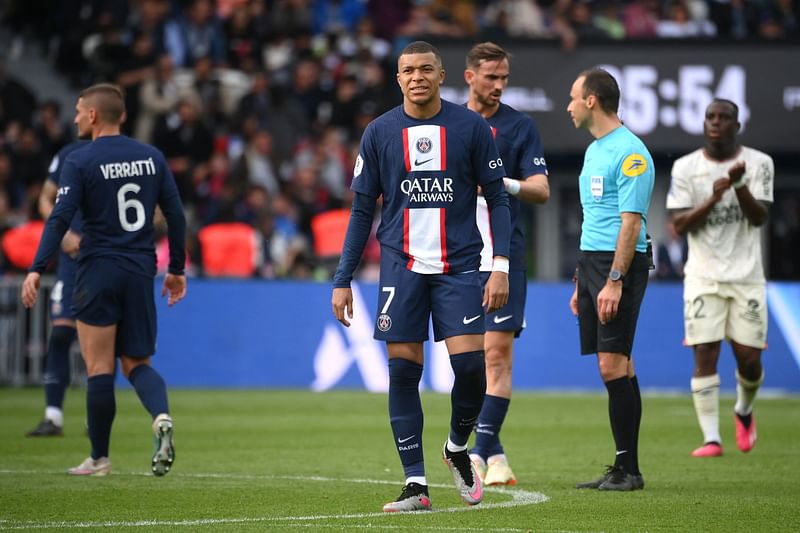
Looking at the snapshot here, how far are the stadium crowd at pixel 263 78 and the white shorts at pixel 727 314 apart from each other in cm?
905

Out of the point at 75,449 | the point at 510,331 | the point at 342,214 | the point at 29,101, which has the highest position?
the point at 29,101

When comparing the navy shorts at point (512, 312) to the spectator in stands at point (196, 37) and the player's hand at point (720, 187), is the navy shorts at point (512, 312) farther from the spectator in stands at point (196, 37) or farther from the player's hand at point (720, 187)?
the spectator in stands at point (196, 37)

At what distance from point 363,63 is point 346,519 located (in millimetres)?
16221

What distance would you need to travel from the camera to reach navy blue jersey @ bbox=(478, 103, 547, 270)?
29.9ft

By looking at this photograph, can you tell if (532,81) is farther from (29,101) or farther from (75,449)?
(75,449)

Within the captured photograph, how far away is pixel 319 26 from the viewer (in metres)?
23.8

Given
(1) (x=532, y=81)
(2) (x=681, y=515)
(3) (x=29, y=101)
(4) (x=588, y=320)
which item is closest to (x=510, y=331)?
(4) (x=588, y=320)

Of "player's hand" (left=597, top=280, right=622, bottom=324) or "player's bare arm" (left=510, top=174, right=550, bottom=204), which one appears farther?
"player's bare arm" (left=510, top=174, right=550, bottom=204)

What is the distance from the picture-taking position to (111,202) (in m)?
9.19

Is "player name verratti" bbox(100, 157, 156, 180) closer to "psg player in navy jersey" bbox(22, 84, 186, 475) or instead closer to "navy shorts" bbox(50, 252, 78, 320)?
"psg player in navy jersey" bbox(22, 84, 186, 475)

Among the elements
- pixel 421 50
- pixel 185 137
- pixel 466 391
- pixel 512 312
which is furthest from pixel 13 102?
pixel 466 391

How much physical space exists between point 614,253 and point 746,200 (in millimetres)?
2495

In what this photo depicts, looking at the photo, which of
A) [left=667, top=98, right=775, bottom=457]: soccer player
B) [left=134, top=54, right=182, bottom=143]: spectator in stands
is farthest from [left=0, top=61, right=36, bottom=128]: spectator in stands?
[left=667, top=98, right=775, bottom=457]: soccer player

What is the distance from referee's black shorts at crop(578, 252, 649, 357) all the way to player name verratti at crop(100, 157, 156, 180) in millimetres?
2791
